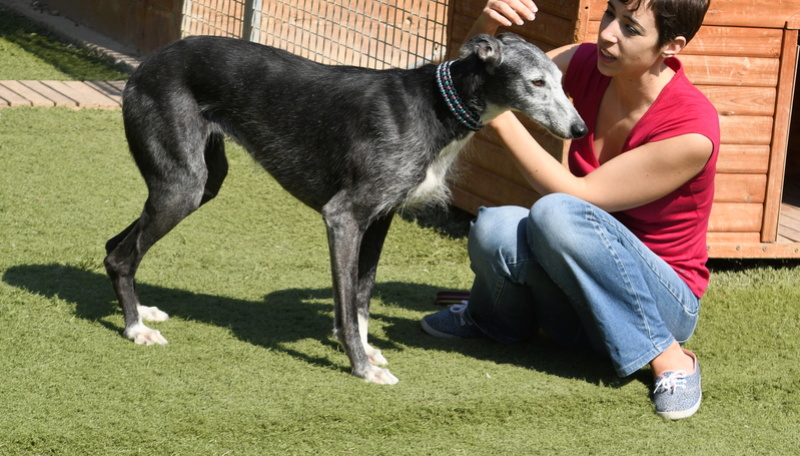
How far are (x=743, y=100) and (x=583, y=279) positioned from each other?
2.03 m

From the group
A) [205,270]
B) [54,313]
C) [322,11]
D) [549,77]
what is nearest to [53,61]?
[322,11]

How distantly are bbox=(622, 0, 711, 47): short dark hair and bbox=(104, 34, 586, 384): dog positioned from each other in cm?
39

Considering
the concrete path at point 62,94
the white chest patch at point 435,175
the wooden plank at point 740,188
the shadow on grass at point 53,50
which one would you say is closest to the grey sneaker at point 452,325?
the white chest patch at point 435,175

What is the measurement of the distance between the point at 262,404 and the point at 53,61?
5474mm

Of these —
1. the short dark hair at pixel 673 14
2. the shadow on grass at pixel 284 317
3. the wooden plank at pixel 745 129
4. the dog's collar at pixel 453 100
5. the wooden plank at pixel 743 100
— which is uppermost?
the short dark hair at pixel 673 14

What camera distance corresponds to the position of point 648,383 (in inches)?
146

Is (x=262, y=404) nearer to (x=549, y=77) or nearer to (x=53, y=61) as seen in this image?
(x=549, y=77)

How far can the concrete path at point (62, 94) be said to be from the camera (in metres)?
6.80

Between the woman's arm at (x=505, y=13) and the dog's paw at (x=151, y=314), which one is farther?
the dog's paw at (x=151, y=314)

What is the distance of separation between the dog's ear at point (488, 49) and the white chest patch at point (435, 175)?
29cm

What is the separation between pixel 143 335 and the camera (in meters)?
3.77

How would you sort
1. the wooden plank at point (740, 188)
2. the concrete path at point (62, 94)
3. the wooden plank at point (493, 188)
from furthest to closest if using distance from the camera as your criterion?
the concrete path at point (62, 94), the wooden plank at point (493, 188), the wooden plank at point (740, 188)

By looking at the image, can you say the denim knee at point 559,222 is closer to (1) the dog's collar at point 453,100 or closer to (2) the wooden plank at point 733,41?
(1) the dog's collar at point 453,100

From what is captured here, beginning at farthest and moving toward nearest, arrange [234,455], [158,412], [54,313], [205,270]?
[205,270] < [54,313] < [158,412] < [234,455]
